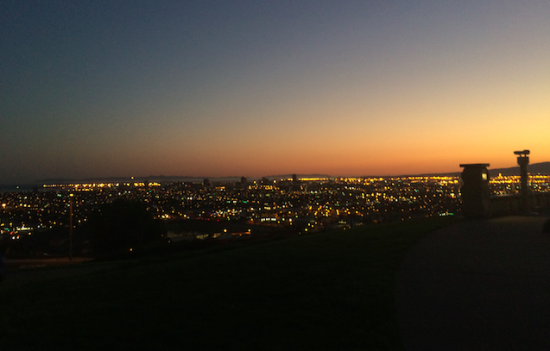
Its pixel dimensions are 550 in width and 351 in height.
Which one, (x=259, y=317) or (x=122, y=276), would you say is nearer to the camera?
(x=259, y=317)

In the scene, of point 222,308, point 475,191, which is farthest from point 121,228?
point 222,308

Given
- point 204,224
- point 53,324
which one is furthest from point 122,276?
point 204,224

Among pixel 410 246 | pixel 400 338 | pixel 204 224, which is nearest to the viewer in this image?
pixel 400 338

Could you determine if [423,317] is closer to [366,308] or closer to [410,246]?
[366,308]

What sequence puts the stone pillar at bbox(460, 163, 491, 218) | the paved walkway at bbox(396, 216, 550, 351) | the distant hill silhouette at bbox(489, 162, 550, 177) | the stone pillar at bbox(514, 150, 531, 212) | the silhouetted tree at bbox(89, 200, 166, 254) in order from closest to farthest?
the paved walkway at bbox(396, 216, 550, 351) < the stone pillar at bbox(460, 163, 491, 218) < the stone pillar at bbox(514, 150, 531, 212) < the silhouetted tree at bbox(89, 200, 166, 254) < the distant hill silhouette at bbox(489, 162, 550, 177)

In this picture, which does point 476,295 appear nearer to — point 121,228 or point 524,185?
point 524,185

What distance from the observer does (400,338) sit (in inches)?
145

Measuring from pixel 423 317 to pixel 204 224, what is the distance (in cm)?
2630

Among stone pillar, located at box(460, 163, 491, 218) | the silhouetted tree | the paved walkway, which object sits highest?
stone pillar, located at box(460, 163, 491, 218)

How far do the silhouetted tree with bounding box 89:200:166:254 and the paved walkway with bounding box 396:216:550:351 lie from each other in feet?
61.3

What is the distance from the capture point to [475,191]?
43.9ft

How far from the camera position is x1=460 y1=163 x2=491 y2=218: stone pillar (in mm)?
13227

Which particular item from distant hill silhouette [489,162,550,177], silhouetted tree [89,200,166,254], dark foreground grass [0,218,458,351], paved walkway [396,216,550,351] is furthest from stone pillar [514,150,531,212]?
silhouetted tree [89,200,166,254]

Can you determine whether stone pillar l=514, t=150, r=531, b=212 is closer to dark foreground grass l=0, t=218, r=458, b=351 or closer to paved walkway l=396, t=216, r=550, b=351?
paved walkway l=396, t=216, r=550, b=351
